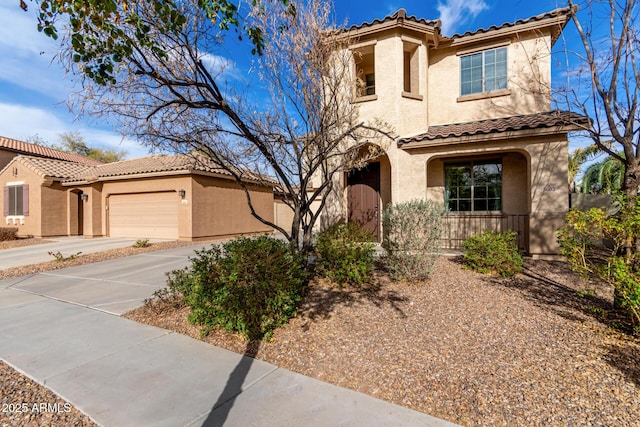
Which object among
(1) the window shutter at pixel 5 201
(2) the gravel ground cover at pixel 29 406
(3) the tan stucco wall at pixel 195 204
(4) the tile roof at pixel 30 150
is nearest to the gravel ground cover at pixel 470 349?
(2) the gravel ground cover at pixel 29 406

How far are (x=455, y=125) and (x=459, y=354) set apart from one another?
8677 mm

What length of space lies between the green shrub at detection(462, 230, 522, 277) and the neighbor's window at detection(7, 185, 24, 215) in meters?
23.6

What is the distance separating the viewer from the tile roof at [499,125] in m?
7.69

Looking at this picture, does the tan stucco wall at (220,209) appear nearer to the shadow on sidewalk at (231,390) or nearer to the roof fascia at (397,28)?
the roof fascia at (397,28)

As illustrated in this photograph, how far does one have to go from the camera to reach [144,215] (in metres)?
15.3

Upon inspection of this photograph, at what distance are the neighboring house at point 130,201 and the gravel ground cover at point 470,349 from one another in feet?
31.9

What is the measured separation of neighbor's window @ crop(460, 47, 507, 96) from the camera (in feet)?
32.1

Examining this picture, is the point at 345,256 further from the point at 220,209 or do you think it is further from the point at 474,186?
the point at 220,209

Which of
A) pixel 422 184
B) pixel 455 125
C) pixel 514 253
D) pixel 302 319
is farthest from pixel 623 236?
pixel 455 125

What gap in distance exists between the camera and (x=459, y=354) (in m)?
3.34

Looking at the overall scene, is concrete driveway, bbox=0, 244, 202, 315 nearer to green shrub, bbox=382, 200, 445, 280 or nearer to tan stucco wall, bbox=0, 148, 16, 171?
green shrub, bbox=382, 200, 445, 280

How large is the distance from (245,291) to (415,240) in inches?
135

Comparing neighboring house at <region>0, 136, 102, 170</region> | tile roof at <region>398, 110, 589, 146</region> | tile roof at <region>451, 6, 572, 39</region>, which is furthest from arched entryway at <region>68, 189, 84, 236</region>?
tile roof at <region>451, 6, 572, 39</region>

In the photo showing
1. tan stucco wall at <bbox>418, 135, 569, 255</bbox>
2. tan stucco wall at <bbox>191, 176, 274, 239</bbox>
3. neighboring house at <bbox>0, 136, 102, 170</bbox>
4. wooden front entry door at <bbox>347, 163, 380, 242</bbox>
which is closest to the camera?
tan stucco wall at <bbox>418, 135, 569, 255</bbox>
